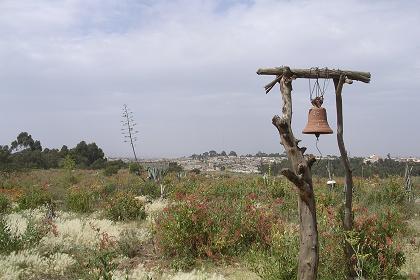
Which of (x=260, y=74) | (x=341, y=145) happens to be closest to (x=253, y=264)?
(x=341, y=145)

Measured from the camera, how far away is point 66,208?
14.6m

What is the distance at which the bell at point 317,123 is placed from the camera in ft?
18.5

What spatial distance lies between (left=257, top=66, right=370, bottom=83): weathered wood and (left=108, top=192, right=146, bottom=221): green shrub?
7222 millimetres

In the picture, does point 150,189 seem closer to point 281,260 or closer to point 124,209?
point 124,209

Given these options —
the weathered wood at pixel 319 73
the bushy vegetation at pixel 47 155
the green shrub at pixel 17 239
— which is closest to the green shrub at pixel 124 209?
the green shrub at pixel 17 239

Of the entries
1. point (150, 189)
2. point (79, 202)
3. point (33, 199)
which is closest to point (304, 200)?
point (79, 202)

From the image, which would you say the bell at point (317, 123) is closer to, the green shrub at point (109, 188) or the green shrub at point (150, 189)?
the green shrub at point (150, 189)

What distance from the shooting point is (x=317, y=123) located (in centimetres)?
569

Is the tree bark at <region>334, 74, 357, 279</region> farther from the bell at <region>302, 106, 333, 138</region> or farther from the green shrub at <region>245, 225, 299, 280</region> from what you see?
the green shrub at <region>245, 225, 299, 280</region>

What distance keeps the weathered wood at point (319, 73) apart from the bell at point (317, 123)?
509 millimetres

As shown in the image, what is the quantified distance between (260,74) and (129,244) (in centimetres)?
452

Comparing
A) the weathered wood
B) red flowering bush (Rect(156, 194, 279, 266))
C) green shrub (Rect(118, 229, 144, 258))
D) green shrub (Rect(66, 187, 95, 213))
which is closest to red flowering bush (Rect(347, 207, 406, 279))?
red flowering bush (Rect(156, 194, 279, 266))

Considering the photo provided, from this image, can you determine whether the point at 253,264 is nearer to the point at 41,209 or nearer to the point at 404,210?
the point at 404,210

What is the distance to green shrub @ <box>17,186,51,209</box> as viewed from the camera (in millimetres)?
14352
